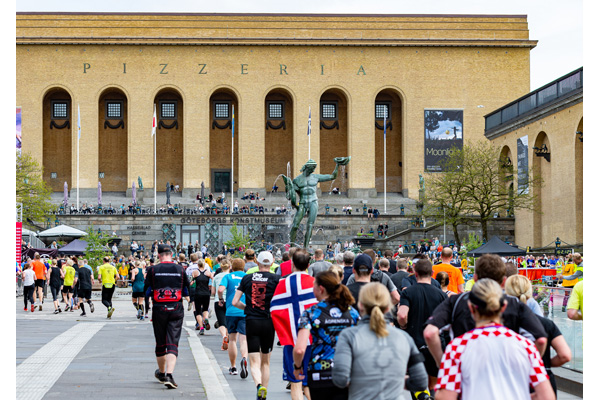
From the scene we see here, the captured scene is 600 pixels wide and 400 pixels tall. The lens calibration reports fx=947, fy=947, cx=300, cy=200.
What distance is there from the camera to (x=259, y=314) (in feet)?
34.8

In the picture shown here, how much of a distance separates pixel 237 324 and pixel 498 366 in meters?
7.51

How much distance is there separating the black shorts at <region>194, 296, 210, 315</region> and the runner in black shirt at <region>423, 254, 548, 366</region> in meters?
12.7

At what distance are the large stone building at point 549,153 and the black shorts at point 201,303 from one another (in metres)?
30.7

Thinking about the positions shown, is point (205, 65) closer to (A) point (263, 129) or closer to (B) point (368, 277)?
(A) point (263, 129)

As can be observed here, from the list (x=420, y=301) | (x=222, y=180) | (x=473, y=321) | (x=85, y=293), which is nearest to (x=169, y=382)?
(x=420, y=301)

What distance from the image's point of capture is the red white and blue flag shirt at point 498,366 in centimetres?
542

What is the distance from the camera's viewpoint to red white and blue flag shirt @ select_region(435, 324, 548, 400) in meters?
5.42

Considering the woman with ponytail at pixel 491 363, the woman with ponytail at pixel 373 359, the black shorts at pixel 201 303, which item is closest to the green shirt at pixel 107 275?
the black shorts at pixel 201 303

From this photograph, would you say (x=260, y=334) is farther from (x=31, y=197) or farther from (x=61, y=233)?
(x=31, y=197)

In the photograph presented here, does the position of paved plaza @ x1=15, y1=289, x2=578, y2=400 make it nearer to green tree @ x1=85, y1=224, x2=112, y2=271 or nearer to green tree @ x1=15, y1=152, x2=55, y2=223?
green tree @ x1=85, y1=224, x2=112, y2=271

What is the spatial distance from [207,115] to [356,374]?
65.4m

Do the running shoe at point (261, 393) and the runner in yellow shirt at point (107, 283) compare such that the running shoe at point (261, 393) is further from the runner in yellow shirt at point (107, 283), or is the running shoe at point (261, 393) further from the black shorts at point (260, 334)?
the runner in yellow shirt at point (107, 283)

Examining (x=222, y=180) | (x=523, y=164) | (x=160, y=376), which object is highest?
(x=523, y=164)

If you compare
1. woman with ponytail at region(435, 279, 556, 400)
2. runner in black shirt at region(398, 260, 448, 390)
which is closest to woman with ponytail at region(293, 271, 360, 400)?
woman with ponytail at region(435, 279, 556, 400)
